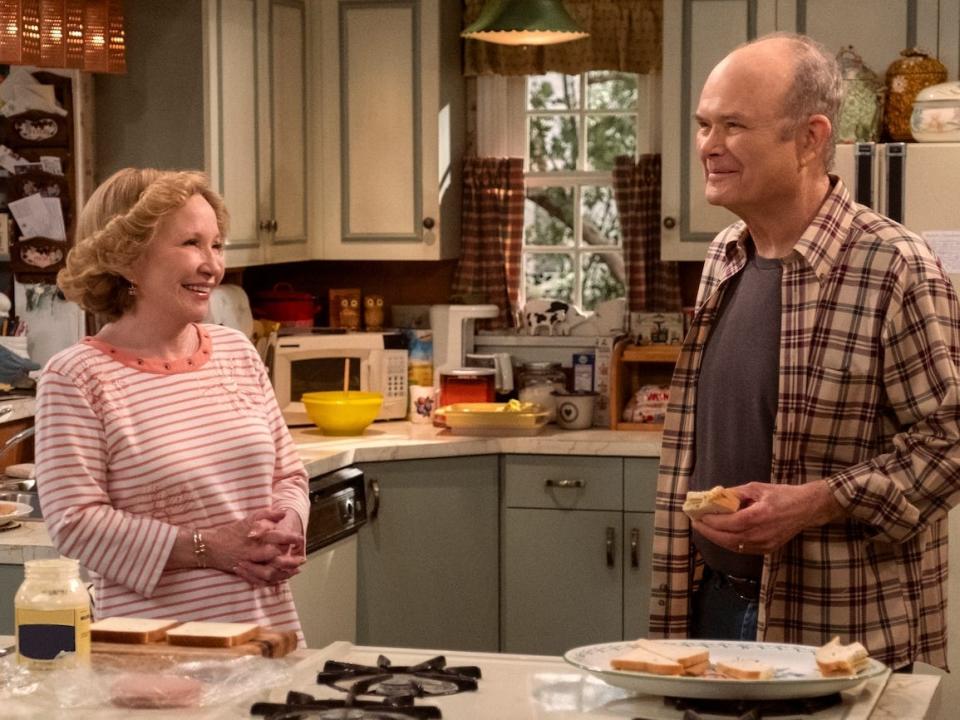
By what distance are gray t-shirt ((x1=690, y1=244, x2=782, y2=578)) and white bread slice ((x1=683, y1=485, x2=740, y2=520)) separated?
186 millimetres

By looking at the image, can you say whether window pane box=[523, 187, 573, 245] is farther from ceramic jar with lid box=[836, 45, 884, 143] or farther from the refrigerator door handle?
the refrigerator door handle

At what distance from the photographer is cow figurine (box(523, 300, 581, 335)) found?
505 cm

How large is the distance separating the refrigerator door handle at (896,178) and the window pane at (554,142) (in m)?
1.32

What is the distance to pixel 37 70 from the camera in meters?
4.12

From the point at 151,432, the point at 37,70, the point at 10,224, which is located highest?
the point at 37,70

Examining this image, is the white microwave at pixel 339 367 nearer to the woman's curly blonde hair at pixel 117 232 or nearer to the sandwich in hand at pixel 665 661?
the woman's curly blonde hair at pixel 117 232

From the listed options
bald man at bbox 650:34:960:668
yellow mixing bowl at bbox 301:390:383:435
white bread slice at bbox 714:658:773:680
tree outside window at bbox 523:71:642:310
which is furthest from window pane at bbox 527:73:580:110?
white bread slice at bbox 714:658:773:680

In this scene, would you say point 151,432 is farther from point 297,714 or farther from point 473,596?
point 473,596

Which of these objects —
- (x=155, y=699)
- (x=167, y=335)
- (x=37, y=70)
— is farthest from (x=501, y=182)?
(x=155, y=699)

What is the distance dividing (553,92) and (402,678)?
3.57 metres

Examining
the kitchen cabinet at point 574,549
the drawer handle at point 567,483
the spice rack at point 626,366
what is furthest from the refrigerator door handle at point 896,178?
the drawer handle at point 567,483

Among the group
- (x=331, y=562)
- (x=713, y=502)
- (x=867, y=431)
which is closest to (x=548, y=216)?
(x=331, y=562)

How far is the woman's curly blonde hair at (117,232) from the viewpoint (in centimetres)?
242

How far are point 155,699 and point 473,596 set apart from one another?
2775mm
